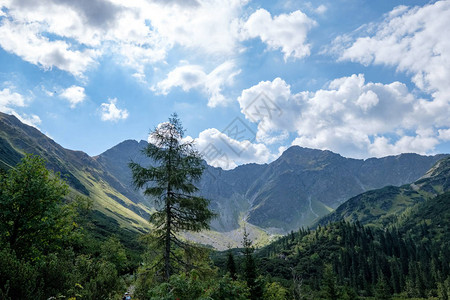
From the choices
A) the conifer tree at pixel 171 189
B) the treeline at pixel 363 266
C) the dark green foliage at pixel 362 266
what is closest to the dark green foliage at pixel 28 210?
the conifer tree at pixel 171 189

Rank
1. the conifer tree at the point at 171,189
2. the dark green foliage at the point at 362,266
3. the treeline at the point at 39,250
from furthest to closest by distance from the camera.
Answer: the dark green foliage at the point at 362,266 < the conifer tree at the point at 171,189 < the treeline at the point at 39,250

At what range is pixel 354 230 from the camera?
18388cm

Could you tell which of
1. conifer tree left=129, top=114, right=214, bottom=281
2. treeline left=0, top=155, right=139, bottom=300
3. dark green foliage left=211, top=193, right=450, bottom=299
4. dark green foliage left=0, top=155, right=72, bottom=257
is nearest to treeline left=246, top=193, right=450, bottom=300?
dark green foliage left=211, top=193, right=450, bottom=299

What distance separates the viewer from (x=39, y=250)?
1725 cm

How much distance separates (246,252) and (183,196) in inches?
716

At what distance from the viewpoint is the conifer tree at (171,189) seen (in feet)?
58.1

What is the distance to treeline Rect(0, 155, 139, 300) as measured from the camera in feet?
27.9

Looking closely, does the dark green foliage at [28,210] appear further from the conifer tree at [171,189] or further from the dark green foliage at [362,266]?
the dark green foliage at [362,266]

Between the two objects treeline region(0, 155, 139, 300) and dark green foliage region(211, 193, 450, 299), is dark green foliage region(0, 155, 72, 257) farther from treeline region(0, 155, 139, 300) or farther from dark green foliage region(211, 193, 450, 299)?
dark green foliage region(211, 193, 450, 299)

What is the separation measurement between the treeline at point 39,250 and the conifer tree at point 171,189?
401cm

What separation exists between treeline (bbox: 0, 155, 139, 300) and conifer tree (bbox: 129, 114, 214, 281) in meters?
4.01

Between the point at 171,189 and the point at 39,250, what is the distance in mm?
9801

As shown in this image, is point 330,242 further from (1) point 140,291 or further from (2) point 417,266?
(1) point 140,291

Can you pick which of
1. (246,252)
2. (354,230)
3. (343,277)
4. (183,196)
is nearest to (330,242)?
(354,230)
